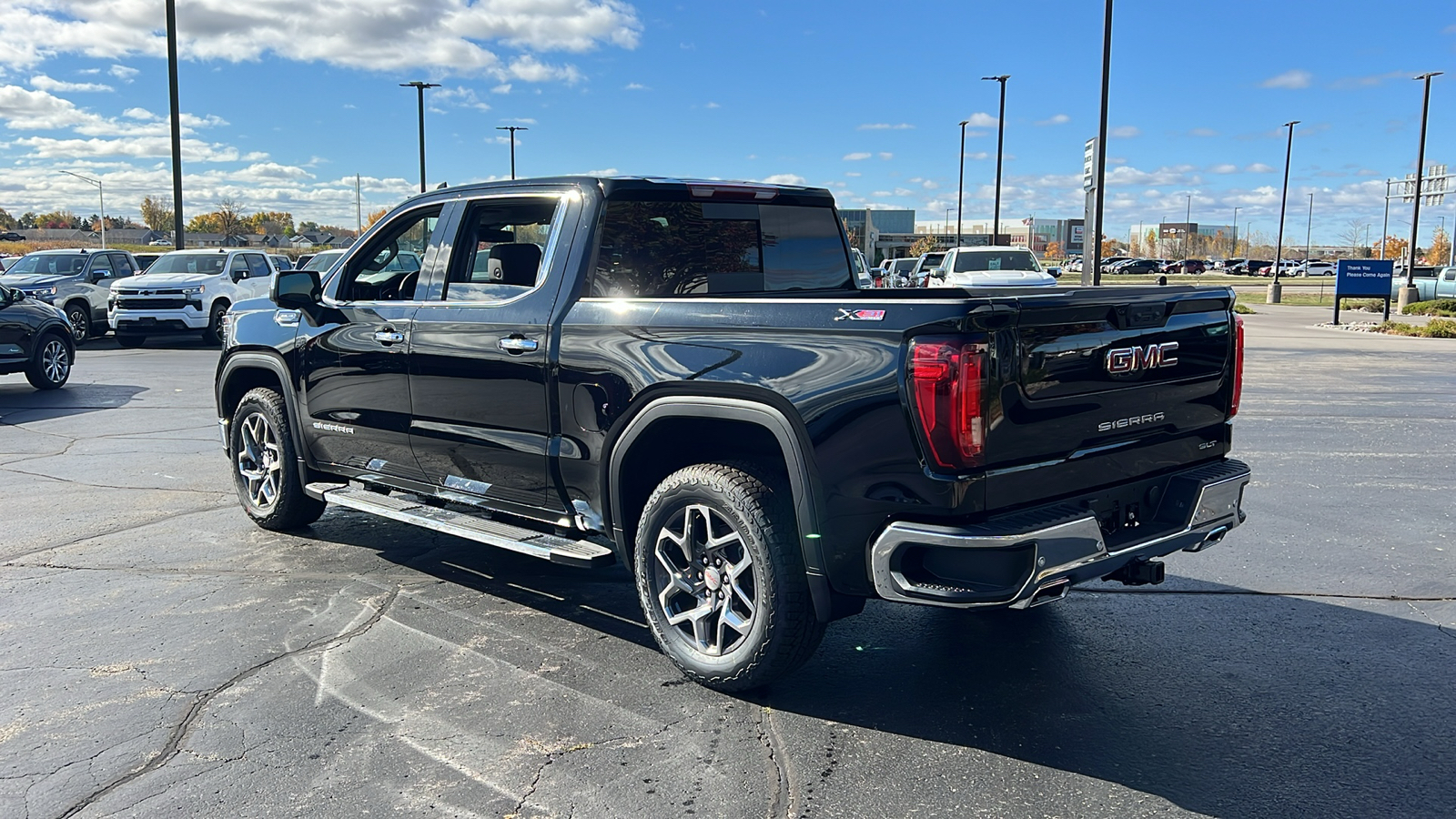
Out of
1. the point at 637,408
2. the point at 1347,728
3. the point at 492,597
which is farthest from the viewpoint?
the point at 492,597

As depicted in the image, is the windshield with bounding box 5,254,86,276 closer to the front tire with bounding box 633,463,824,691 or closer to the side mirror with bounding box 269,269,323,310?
the side mirror with bounding box 269,269,323,310

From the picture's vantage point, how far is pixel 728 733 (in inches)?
151

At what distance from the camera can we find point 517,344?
4.74 metres

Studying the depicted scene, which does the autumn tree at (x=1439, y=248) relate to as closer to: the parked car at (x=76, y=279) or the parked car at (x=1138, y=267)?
the parked car at (x=1138, y=267)

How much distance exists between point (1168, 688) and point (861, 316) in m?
2.00

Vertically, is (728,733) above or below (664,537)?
below

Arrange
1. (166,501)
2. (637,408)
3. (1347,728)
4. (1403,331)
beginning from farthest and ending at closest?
1. (1403,331)
2. (166,501)
3. (637,408)
4. (1347,728)

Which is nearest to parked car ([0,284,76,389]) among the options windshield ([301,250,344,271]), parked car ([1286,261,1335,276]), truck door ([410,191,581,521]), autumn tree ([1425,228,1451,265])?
windshield ([301,250,344,271])

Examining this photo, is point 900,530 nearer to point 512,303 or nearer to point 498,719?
point 498,719

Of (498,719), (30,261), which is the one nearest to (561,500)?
(498,719)

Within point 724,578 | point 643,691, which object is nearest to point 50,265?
point 643,691

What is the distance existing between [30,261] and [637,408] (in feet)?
72.6

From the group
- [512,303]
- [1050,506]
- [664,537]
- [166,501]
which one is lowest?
[166,501]

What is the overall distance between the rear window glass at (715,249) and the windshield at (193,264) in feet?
60.5
